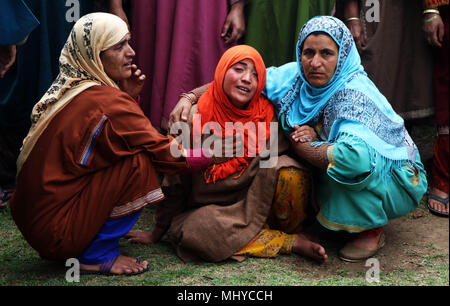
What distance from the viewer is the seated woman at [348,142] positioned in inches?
116

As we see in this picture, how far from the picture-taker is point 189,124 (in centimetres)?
324

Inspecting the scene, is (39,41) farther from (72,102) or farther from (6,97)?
(72,102)

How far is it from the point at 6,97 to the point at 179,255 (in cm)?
183

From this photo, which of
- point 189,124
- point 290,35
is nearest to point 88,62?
point 189,124

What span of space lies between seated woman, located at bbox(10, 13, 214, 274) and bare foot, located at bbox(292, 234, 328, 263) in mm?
890

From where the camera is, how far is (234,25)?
3.74m

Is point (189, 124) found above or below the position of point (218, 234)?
above

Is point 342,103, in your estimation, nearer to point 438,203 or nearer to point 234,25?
point 234,25

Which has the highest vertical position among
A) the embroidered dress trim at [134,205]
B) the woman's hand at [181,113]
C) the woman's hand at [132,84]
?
the woman's hand at [132,84]

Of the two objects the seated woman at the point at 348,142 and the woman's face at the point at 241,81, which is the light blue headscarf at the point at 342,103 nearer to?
the seated woman at the point at 348,142

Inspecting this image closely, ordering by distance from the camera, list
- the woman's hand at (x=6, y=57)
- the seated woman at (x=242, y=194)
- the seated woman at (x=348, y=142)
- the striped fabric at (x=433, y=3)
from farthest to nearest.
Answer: the striped fabric at (x=433, y=3) < the woman's hand at (x=6, y=57) < the seated woman at (x=242, y=194) < the seated woman at (x=348, y=142)

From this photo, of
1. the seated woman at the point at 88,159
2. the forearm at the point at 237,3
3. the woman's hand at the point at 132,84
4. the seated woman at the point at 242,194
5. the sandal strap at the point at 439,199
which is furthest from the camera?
the sandal strap at the point at 439,199

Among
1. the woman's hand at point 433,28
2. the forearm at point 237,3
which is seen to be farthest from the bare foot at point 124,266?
the woman's hand at point 433,28

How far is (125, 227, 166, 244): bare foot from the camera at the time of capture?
335 centimetres
